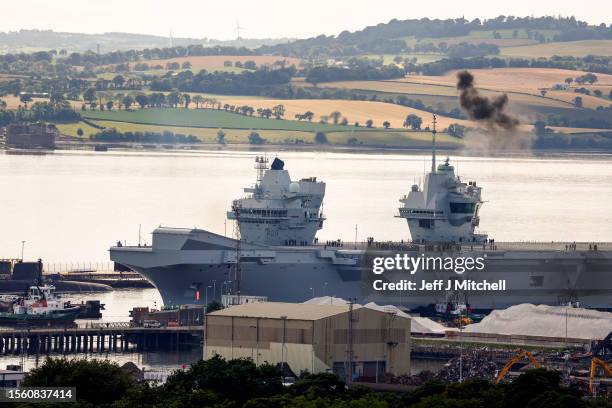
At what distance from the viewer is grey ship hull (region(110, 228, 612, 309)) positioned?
68.4 m

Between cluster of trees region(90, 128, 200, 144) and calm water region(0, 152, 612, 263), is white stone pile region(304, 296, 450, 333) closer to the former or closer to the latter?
calm water region(0, 152, 612, 263)

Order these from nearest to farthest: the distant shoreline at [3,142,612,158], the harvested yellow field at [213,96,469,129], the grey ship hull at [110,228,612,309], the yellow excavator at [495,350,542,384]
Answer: the yellow excavator at [495,350,542,384]
the grey ship hull at [110,228,612,309]
the distant shoreline at [3,142,612,158]
the harvested yellow field at [213,96,469,129]

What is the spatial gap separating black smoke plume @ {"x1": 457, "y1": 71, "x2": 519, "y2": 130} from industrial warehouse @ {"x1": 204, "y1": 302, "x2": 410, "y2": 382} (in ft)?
126

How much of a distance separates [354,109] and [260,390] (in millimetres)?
140992

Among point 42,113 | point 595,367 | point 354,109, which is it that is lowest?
point 595,367

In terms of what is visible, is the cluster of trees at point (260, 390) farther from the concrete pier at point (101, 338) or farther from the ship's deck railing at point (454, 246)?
the ship's deck railing at point (454, 246)

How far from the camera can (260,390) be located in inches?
1730

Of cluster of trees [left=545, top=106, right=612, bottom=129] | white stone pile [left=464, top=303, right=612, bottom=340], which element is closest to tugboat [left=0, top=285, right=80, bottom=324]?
white stone pile [left=464, top=303, right=612, bottom=340]

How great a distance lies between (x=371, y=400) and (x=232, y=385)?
4096 mm

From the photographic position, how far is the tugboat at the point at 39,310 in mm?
69062

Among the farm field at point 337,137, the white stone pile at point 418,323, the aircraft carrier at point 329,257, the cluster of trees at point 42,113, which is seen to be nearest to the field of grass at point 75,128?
the farm field at point 337,137

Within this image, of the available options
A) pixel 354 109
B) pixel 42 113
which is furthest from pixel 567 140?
pixel 42 113

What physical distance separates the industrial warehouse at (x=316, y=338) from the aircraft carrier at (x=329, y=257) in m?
15.3

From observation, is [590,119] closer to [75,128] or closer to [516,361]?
[75,128]
